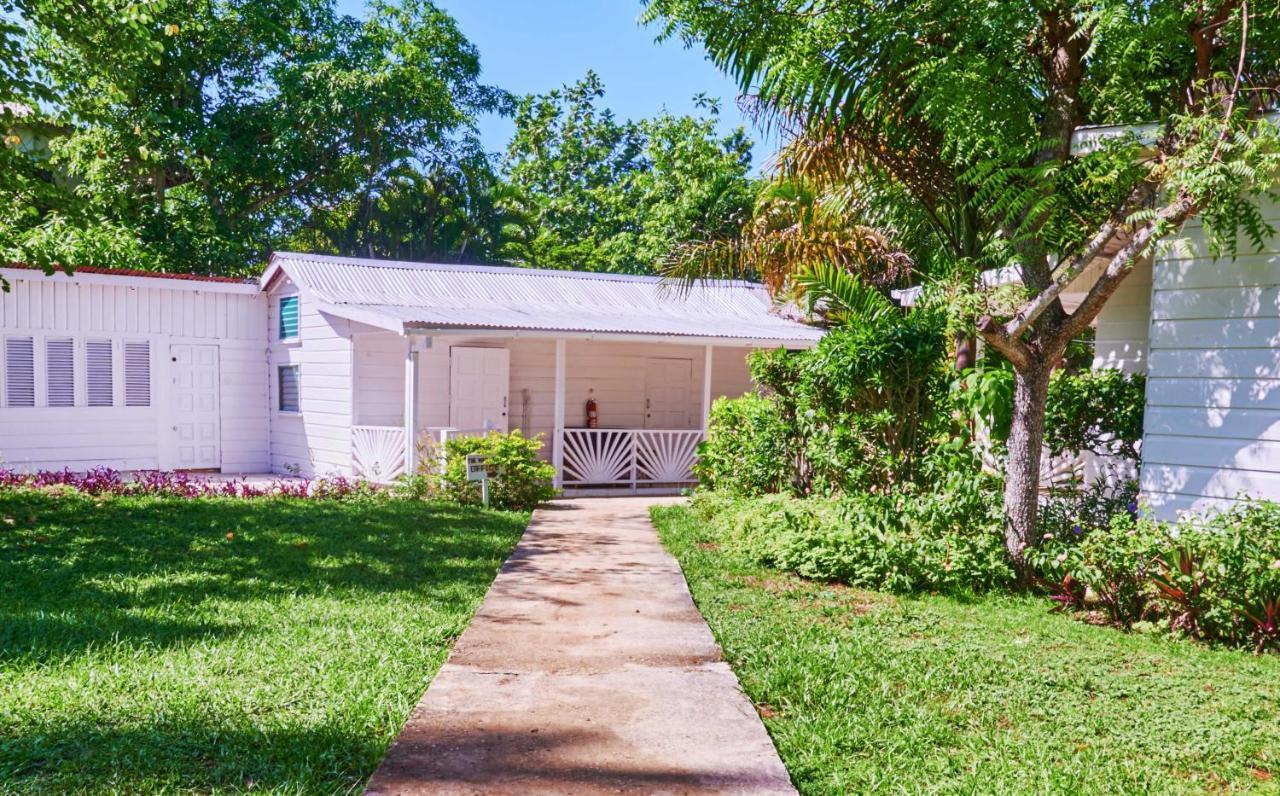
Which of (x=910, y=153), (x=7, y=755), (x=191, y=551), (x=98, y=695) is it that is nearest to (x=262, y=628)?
(x=98, y=695)

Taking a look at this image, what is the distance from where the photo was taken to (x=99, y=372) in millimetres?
15008

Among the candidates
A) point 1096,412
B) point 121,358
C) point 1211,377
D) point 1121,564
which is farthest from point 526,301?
point 1121,564

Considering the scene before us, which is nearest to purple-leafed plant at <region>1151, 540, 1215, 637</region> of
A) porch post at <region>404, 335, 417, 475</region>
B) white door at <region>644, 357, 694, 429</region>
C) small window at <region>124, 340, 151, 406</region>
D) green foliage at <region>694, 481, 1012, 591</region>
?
green foliage at <region>694, 481, 1012, 591</region>

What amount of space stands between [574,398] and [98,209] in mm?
8386

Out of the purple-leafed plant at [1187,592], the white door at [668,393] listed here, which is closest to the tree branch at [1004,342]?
the purple-leafed plant at [1187,592]

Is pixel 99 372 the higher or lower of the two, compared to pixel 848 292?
lower

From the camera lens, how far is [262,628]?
5.79 meters

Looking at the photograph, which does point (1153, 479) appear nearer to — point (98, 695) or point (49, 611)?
point (98, 695)

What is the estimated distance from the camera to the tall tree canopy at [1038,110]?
6.15m

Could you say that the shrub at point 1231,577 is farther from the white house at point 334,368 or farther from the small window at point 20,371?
the small window at point 20,371

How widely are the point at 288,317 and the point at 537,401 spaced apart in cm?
449

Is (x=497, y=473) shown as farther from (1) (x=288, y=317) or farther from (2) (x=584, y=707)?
(2) (x=584, y=707)

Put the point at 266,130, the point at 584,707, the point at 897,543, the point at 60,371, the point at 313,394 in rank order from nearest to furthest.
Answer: the point at 584,707
the point at 897,543
the point at 60,371
the point at 313,394
the point at 266,130

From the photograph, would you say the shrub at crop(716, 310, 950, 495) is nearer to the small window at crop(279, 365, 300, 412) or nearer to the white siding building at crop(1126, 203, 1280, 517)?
the white siding building at crop(1126, 203, 1280, 517)
